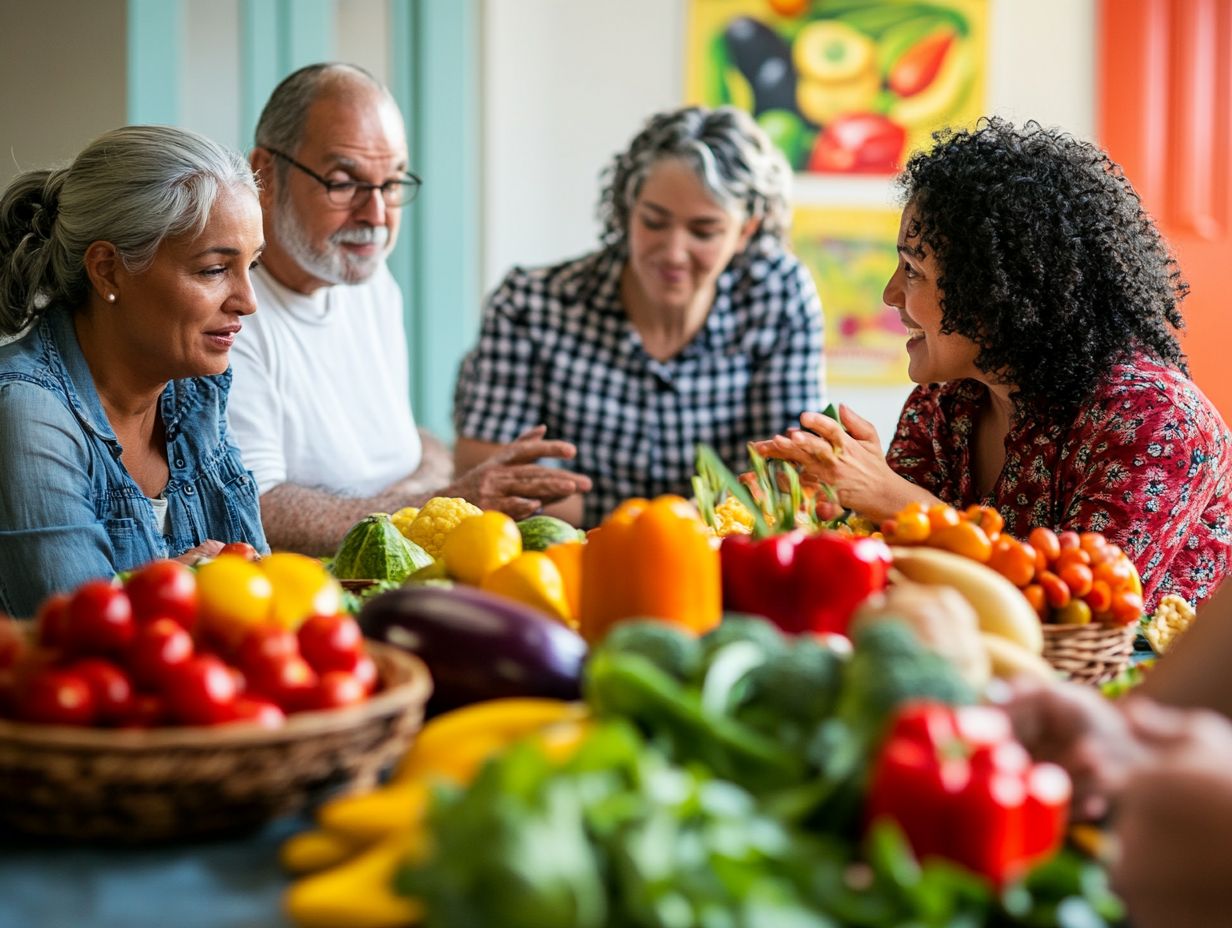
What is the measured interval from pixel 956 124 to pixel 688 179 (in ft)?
7.93

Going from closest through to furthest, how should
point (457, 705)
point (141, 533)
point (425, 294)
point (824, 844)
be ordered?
point (824, 844), point (457, 705), point (141, 533), point (425, 294)

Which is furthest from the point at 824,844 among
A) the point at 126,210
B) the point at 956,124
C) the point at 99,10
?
the point at 956,124

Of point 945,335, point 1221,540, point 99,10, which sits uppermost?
point 99,10

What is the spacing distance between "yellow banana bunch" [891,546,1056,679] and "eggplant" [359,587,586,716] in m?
0.37

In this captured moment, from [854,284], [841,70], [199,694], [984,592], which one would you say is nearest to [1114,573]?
[984,592]

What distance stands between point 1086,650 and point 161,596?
0.94m

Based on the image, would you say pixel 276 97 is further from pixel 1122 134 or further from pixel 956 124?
pixel 1122 134

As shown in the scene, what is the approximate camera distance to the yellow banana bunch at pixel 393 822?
0.81 m

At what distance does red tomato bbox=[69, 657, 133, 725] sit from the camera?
3.17 ft

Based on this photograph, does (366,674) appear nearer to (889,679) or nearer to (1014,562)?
(889,679)

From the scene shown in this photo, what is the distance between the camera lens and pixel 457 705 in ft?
3.85

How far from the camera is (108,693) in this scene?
0.97 meters

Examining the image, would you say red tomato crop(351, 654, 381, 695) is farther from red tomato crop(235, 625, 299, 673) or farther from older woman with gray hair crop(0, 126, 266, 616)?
older woman with gray hair crop(0, 126, 266, 616)

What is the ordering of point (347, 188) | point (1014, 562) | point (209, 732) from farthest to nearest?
point (347, 188), point (1014, 562), point (209, 732)
